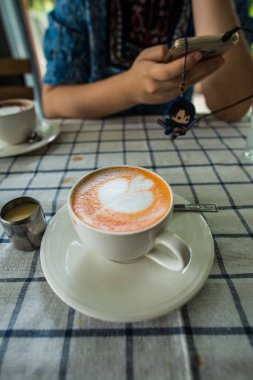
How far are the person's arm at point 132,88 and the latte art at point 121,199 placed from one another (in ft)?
1.17

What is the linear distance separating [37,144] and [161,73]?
0.40m

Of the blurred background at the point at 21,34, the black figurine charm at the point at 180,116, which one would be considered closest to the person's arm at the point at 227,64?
the black figurine charm at the point at 180,116

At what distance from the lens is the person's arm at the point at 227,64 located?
816mm

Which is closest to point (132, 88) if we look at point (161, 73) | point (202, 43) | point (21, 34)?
point (161, 73)

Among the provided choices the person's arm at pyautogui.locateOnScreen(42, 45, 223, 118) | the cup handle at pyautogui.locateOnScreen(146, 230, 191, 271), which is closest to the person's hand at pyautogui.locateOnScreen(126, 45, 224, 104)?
the person's arm at pyautogui.locateOnScreen(42, 45, 223, 118)

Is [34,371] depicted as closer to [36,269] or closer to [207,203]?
[36,269]

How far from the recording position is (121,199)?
0.38 meters

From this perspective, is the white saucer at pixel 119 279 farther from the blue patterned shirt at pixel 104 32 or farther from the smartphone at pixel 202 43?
the blue patterned shirt at pixel 104 32

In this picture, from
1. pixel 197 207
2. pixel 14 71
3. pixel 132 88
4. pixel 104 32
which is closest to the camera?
pixel 197 207

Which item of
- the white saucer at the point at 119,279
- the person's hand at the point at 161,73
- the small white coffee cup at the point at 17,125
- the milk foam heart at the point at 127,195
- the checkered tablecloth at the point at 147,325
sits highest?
the person's hand at the point at 161,73

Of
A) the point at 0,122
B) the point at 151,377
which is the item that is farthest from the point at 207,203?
the point at 0,122

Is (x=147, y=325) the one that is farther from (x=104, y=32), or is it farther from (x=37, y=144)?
(x=104, y=32)

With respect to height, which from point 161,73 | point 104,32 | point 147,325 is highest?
point 104,32

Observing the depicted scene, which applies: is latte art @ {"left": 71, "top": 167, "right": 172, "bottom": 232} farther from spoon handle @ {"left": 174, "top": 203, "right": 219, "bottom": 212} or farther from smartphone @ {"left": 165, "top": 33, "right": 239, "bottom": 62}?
smartphone @ {"left": 165, "top": 33, "right": 239, "bottom": 62}
